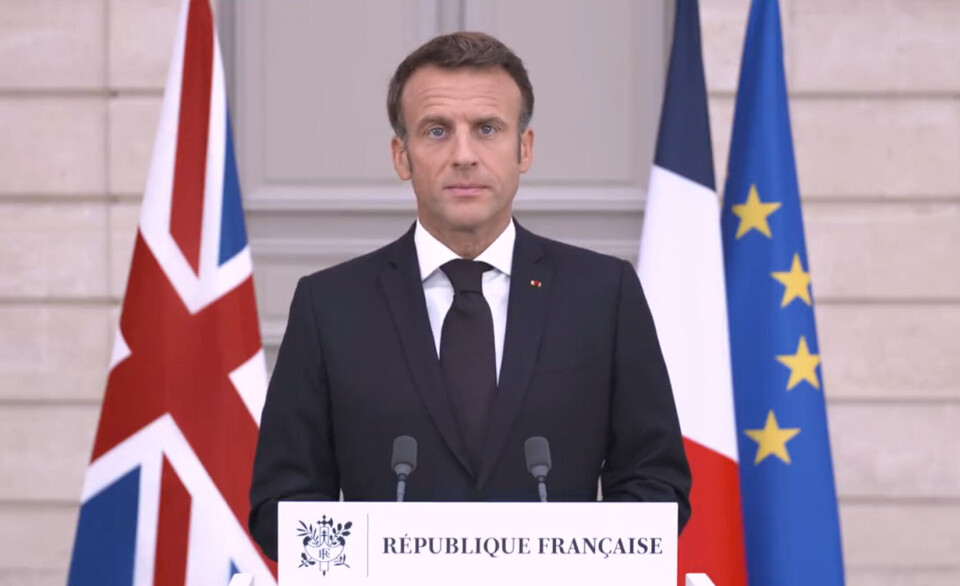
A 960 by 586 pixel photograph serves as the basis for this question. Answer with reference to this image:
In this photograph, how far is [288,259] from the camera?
5867 millimetres

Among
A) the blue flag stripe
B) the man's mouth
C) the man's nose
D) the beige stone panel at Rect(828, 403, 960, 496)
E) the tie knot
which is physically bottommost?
the tie knot

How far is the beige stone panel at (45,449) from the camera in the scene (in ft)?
18.6

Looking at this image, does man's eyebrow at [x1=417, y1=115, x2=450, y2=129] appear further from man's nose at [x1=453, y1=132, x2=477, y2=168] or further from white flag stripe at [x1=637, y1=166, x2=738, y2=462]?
white flag stripe at [x1=637, y1=166, x2=738, y2=462]

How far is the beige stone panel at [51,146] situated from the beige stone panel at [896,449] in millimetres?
3188

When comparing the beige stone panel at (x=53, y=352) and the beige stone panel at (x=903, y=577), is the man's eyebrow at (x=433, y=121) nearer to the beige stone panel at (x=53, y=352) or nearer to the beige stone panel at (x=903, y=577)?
the beige stone panel at (x=53, y=352)

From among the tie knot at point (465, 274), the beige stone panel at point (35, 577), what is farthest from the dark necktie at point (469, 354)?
the beige stone panel at point (35, 577)

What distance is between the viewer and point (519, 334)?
239 centimetres

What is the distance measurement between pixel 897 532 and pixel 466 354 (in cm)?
381

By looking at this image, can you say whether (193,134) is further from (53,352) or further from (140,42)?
(53,352)

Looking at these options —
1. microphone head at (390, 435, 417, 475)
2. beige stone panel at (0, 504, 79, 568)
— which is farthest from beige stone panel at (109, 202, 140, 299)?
microphone head at (390, 435, 417, 475)

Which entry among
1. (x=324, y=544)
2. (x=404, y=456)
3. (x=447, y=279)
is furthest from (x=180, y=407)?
(x=324, y=544)

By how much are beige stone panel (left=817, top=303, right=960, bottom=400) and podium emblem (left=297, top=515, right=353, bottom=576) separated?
4057mm

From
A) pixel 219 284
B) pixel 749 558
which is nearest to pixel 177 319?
pixel 219 284

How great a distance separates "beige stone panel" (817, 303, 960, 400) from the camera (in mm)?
5641
